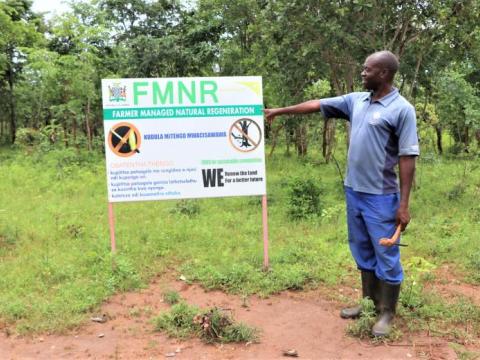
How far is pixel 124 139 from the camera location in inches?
194

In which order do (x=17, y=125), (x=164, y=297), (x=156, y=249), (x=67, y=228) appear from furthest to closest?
(x=17, y=125)
(x=67, y=228)
(x=156, y=249)
(x=164, y=297)

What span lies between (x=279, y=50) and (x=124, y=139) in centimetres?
397

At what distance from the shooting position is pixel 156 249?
585 cm

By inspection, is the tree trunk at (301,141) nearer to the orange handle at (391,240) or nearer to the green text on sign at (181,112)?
the green text on sign at (181,112)

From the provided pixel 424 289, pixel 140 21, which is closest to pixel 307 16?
pixel 424 289

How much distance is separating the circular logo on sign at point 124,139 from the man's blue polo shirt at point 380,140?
220 centimetres

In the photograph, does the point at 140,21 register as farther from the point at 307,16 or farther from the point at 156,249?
the point at 156,249

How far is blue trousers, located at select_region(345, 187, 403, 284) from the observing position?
3646 mm

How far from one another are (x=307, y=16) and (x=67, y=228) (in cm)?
448

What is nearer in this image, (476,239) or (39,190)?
(476,239)

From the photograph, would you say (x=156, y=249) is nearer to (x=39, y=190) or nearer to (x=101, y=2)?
(x=39, y=190)

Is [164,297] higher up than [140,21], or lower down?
lower down

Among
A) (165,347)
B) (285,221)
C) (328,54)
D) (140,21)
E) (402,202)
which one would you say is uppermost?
(140,21)

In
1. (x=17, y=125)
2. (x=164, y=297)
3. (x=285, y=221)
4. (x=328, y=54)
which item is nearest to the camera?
(x=164, y=297)
